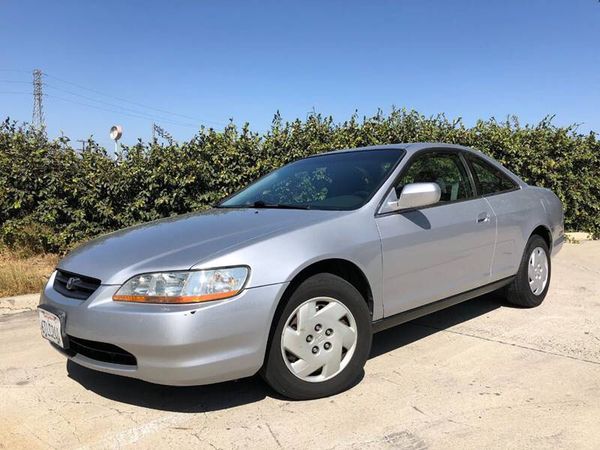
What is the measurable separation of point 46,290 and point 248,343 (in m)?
1.44

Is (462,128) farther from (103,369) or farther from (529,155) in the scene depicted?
(103,369)

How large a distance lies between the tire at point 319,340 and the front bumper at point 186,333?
129 millimetres

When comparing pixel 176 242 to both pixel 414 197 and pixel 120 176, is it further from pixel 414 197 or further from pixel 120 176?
pixel 120 176

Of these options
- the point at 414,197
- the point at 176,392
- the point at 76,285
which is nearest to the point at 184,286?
the point at 76,285

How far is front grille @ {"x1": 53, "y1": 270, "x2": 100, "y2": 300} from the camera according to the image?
2.99m

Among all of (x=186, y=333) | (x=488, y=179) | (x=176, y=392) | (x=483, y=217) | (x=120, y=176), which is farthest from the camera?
(x=120, y=176)

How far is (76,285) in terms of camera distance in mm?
3090

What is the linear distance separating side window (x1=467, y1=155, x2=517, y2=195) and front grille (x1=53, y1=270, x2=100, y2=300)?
3052mm

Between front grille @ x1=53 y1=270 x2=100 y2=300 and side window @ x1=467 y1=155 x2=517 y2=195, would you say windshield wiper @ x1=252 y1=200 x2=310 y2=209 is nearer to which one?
front grille @ x1=53 y1=270 x2=100 y2=300

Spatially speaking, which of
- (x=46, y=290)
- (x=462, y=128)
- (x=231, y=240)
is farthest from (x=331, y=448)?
(x=462, y=128)

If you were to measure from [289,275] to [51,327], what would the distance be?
1429 mm

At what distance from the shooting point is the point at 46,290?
3377 mm

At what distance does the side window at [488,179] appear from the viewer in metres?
4.54

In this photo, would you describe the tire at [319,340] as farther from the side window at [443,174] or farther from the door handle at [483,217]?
the door handle at [483,217]
